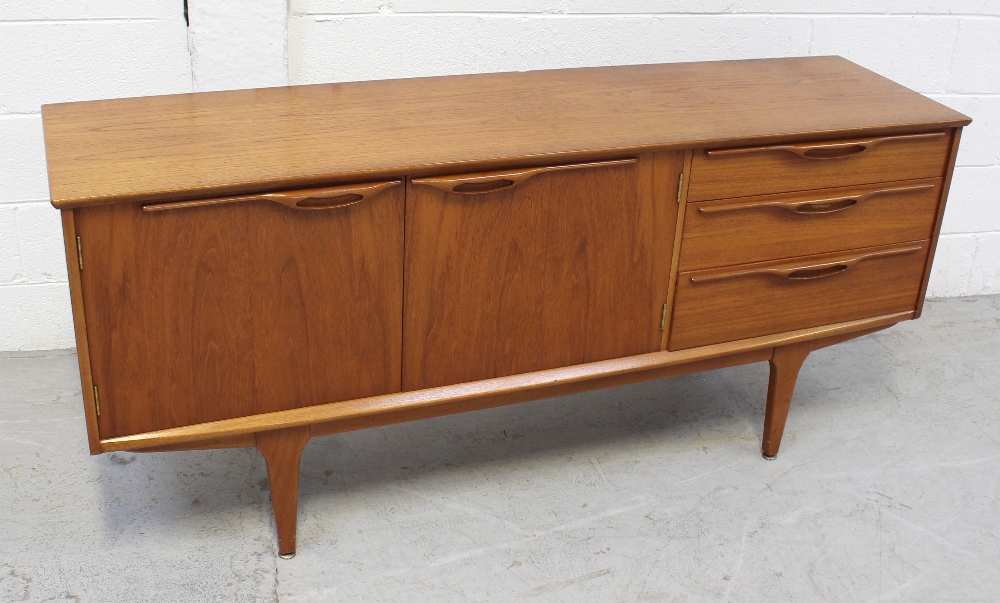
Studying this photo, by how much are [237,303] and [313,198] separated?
22 cm

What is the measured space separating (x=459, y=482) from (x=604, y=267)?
1.97 ft

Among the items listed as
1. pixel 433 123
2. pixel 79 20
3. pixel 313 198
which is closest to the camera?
pixel 313 198

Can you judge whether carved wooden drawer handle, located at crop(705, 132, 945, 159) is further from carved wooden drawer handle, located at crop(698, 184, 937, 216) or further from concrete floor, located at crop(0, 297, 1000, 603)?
concrete floor, located at crop(0, 297, 1000, 603)

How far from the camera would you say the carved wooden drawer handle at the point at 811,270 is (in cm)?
218

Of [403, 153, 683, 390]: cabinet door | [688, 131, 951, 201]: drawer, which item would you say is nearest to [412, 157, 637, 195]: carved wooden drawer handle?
[403, 153, 683, 390]: cabinet door

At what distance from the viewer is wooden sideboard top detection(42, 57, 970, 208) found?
5.86 feet

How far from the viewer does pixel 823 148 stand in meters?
2.12

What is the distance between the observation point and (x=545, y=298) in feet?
6.75

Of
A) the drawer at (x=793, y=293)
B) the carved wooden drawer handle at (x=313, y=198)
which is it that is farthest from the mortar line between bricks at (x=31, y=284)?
the drawer at (x=793, y=293)

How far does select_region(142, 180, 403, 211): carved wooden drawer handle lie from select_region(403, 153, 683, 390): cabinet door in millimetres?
77

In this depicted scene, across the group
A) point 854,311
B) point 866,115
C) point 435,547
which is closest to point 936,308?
point 854,311

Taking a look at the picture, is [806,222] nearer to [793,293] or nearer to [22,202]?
[793,293]

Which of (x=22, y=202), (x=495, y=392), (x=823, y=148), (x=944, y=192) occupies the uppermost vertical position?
(x=823, y=148)

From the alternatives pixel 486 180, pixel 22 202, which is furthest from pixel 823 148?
pixel 22 202
